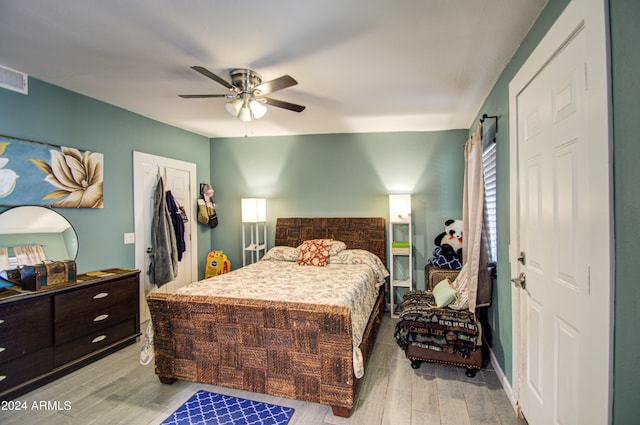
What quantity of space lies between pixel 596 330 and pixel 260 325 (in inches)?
71.7

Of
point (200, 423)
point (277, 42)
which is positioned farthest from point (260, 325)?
point (277, 42)

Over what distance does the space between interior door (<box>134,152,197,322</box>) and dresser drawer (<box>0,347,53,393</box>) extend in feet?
3.97

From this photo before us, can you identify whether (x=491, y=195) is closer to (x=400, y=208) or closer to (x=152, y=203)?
(x=400, y=208)

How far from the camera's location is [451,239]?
3.95 metres

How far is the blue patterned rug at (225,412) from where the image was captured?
200 cm

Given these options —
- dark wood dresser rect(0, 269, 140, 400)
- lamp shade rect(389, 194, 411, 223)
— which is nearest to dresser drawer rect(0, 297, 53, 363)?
dark wood dresser rect(0, 269, 140, 400)

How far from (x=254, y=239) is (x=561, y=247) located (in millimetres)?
3992

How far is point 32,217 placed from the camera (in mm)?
2627

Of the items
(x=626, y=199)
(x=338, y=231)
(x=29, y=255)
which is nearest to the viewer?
(x=626, y=199)

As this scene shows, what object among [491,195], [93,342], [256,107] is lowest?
[93,342]

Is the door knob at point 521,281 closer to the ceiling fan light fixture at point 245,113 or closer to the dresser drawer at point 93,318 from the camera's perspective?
the ceiling fan light fixture at point 245,113

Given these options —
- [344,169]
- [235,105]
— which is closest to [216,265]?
[344,169]

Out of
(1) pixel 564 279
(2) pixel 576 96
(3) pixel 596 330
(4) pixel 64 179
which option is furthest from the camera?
(4) pixel 64 179

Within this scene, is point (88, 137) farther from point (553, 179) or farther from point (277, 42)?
point (553, 179)
